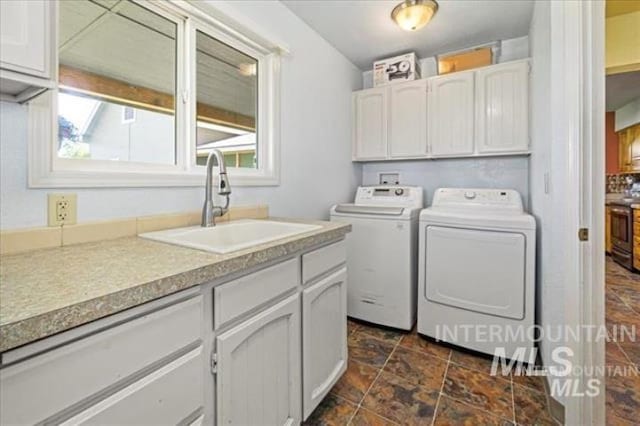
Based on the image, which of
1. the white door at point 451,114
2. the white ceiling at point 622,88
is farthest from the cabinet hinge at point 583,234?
the white ceiling at point 622,88

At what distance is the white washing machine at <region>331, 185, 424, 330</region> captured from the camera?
2.33m

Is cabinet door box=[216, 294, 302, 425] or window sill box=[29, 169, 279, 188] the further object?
window sill box=[29, 169, 279, 188]

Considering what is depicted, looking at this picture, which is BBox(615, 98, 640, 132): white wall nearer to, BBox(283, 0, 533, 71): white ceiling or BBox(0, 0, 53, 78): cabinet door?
BBox(283, 0, 533, 71): white ceiling

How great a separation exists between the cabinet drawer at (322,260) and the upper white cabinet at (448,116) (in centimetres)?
156

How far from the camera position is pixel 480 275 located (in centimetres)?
204

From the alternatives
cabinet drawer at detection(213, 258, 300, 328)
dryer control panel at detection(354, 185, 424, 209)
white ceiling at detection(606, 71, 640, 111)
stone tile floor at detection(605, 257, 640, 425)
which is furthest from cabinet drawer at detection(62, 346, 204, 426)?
white ceiling at detection(606, 71, 640, 111)

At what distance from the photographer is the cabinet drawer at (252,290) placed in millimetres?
917

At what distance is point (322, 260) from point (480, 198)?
165 cm

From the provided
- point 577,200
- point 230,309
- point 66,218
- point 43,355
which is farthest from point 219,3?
point 577,200

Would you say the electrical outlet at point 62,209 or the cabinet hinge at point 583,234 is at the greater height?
the electrical outlet at point 62,209

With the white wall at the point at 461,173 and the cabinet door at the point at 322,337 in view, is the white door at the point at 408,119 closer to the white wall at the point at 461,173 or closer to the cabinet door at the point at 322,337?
the white wall at the point at 461,173

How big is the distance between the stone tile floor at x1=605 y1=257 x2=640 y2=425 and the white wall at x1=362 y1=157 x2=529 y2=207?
119 cm

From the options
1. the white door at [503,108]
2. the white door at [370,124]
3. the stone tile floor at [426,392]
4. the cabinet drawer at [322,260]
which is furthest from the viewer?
the white door at [370,124]

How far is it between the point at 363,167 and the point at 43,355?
300 centimetres
